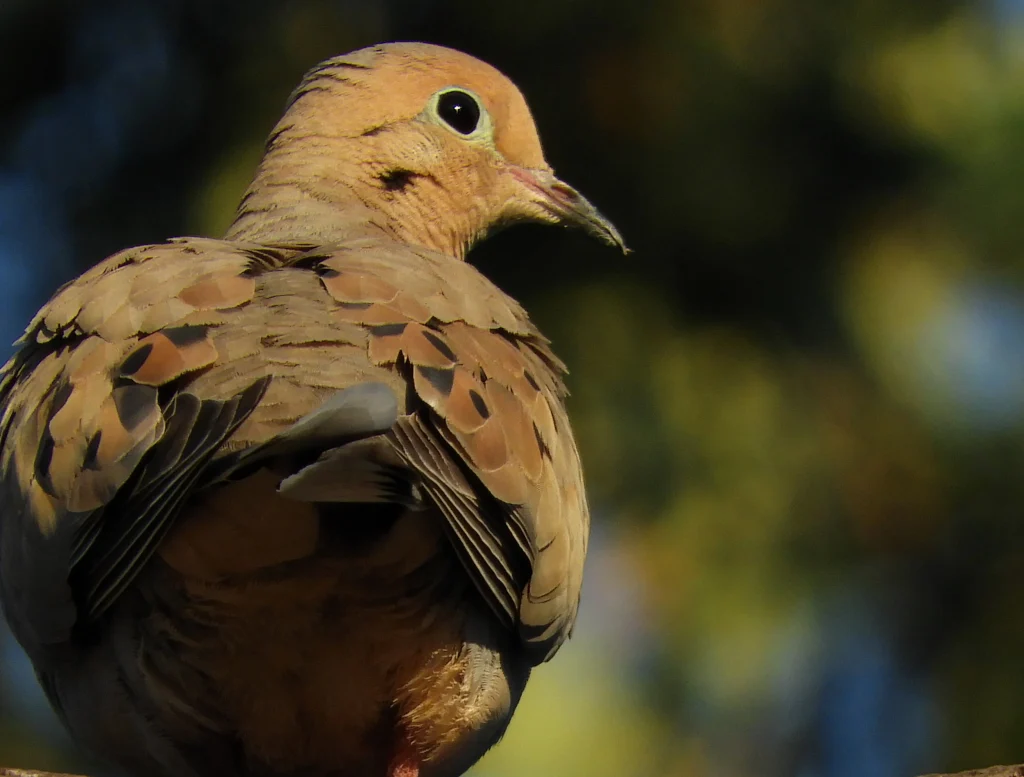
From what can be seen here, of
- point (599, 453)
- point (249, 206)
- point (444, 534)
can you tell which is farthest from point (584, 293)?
point (444, 534)

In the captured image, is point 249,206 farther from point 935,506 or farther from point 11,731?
point 935,506

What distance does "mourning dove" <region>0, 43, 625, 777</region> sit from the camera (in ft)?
8.23

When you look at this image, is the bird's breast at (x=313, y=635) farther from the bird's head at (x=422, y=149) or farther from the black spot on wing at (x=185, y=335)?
the bird's head at (x=422, y=149)

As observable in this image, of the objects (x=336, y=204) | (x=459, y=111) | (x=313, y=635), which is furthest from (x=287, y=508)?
(x=459, y=111)

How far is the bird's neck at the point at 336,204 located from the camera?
397 centimetres

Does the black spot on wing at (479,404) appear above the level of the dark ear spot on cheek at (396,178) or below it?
above

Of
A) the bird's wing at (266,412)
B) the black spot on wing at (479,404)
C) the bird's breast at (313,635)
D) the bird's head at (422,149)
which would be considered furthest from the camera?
the bird's head at (422,149)

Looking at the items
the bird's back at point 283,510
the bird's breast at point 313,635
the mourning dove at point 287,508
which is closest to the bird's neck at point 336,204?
the mourning dove at point 287,508

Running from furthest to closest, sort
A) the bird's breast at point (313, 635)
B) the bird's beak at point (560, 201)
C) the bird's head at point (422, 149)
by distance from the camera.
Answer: the bird's beak at point (560, 201) → the bird's head at point (422, 149) → the bird's breast at point (313, 635)

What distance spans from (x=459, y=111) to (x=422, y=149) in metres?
0.17

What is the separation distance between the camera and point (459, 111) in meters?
4.32

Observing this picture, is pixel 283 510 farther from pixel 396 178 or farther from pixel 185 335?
pixel 396 178

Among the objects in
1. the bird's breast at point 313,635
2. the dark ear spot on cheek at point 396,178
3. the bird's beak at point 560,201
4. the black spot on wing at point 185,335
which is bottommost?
the bird's breast at point 313,635

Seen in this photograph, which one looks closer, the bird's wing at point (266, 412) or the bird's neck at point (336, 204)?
the bird's wing at point (266, 412)
